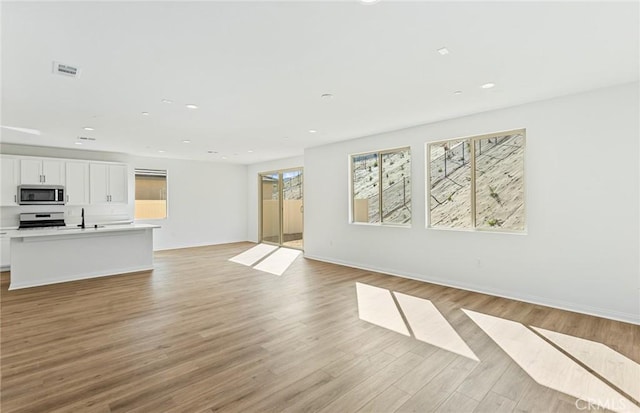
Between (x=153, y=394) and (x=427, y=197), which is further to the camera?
(x=427, y=197)

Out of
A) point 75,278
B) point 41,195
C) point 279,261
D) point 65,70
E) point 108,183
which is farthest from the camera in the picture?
point 108,183

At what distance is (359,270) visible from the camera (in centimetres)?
618

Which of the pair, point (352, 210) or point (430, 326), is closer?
point (430, 326)

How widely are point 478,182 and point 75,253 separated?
23.0 ft

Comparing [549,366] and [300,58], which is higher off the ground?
[300,58]

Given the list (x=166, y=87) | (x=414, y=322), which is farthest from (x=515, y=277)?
(x=166, y=87)

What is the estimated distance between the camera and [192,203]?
30.8ft

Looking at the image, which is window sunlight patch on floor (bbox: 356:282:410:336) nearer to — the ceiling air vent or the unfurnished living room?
the unfurnished living room

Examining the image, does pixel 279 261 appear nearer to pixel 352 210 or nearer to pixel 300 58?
pixel 352 210

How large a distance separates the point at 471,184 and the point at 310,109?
2.80 meters

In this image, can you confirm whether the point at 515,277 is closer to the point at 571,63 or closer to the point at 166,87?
the point at 571,63

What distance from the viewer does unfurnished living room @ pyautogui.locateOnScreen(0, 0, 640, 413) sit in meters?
2.22

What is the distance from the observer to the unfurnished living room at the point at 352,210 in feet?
7.28

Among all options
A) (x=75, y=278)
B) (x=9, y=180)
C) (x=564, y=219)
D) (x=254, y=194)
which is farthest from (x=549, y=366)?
(x=9, y=180)
